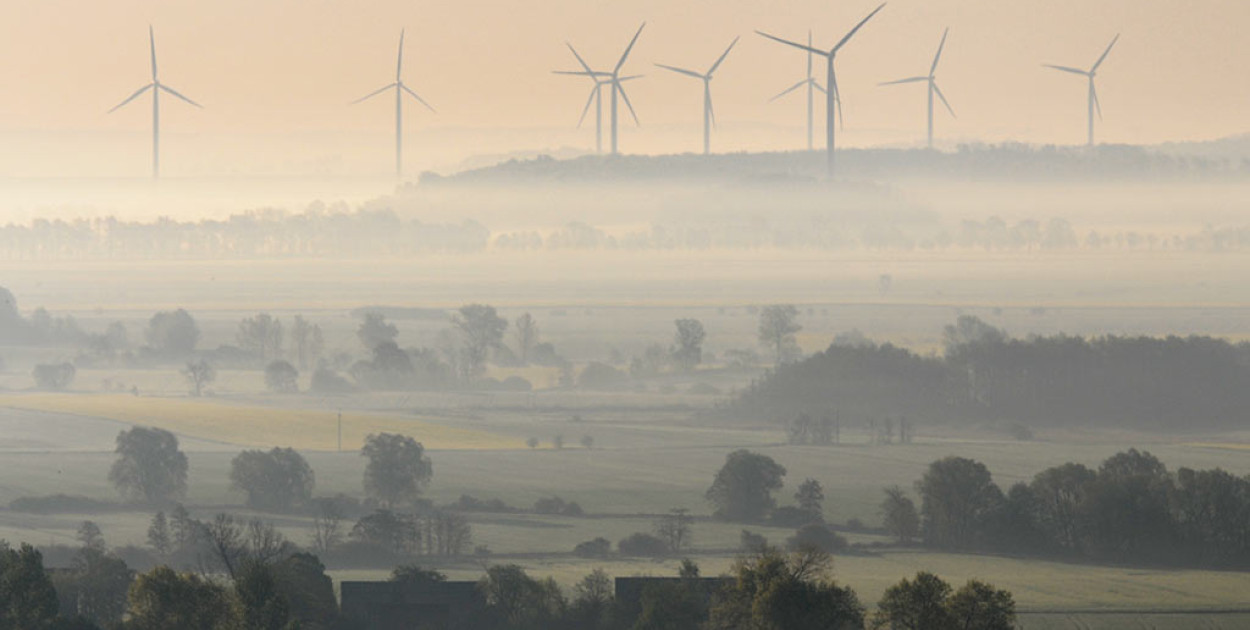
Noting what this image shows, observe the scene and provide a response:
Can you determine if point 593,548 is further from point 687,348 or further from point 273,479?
point 687,348

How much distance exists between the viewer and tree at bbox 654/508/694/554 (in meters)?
75.5

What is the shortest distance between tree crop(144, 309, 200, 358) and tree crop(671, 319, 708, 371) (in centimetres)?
3513

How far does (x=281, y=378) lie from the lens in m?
145

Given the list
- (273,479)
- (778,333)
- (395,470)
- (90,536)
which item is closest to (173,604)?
(90,536)

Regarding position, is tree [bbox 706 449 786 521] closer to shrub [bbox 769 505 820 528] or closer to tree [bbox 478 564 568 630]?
shrub [bbox 769 505 820 528]

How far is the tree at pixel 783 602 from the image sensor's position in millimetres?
48875

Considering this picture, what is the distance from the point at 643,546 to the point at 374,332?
10243 centimetres

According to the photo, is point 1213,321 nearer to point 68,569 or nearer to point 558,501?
point 558,501

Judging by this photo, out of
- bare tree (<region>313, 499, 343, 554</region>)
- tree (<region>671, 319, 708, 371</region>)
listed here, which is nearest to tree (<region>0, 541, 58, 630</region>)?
bare tree (<region>313, 499, 343, 554</region>)

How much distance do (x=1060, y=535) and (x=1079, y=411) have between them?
5149 cm

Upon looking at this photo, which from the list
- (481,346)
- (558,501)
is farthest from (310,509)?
(481,346)

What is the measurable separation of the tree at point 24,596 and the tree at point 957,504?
3486 cm

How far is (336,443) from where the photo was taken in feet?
359

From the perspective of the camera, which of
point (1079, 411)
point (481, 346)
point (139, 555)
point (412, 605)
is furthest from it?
point (481, 346)
